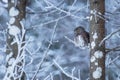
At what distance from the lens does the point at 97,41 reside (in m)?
4.56

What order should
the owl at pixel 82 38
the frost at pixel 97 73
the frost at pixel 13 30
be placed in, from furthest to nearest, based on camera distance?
1. the frost at pixel 13 30
2. the owl at pixel 82 38
3. the frost at pixel 97 73

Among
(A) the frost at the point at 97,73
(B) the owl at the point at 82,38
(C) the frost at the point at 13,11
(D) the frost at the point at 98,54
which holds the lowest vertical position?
(A) the frost at the point at 97,73

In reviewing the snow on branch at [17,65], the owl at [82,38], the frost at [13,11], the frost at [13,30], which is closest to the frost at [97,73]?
the owl at [82,38]

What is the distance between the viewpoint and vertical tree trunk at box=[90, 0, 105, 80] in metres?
4.53

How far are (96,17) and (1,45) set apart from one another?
3.31 m

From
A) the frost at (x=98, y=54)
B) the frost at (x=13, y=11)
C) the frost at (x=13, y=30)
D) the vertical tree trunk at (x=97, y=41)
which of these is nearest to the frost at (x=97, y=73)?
the vertical tree trunk at (x=97, y=41)

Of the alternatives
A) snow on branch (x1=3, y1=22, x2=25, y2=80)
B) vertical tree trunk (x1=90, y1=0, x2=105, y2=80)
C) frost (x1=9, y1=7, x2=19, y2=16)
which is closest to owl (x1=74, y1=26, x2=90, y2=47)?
vertical tree trunk (x1=90, y1=0, x2=105, y2=80)

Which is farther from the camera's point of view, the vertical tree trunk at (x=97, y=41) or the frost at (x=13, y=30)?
the frost at (x=13, y=30)

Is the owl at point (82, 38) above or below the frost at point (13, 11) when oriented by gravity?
below

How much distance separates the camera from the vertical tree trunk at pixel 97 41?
453cm

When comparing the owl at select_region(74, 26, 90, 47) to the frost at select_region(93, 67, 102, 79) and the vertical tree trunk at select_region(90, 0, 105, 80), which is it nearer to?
the vertical tree trunk at select_region(90, 0, 105, 80)

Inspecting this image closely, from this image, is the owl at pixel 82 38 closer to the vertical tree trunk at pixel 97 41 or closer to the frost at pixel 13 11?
the vertical tree trunk at pixel 97 41

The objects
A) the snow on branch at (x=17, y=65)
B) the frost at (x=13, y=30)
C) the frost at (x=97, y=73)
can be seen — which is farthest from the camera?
the frost at (x=13, y=30)

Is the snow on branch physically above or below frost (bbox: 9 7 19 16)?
below
